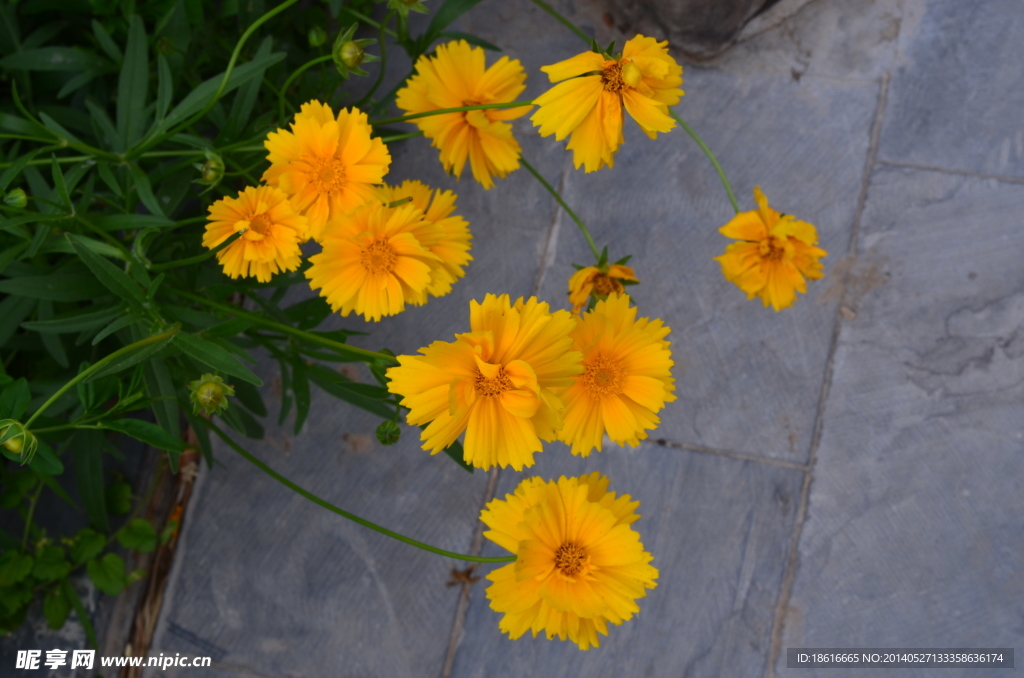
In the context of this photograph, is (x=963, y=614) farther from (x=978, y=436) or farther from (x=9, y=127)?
(x=9, y=127)

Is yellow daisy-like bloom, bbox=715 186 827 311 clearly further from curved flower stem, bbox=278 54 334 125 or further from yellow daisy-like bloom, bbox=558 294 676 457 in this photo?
curved flower stem, bbox=278 54 334 125

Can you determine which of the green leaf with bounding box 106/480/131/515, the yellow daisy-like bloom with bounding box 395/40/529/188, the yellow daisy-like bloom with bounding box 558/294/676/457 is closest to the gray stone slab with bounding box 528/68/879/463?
the yellow daisy-like bloom with bounding box 395/40/529/188

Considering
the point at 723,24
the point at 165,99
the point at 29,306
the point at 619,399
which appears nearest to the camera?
the point at 619,399

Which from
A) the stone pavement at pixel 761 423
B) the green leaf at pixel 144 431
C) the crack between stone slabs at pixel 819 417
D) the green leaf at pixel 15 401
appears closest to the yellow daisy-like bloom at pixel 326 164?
the green leaf at pixel 144 431

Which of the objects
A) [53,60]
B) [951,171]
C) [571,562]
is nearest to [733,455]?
[951,171]

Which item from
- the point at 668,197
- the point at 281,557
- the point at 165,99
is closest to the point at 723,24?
the point at 668,197

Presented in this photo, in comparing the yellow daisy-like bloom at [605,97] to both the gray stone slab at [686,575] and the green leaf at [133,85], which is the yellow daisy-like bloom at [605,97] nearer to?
the green leaf at [133,85]
